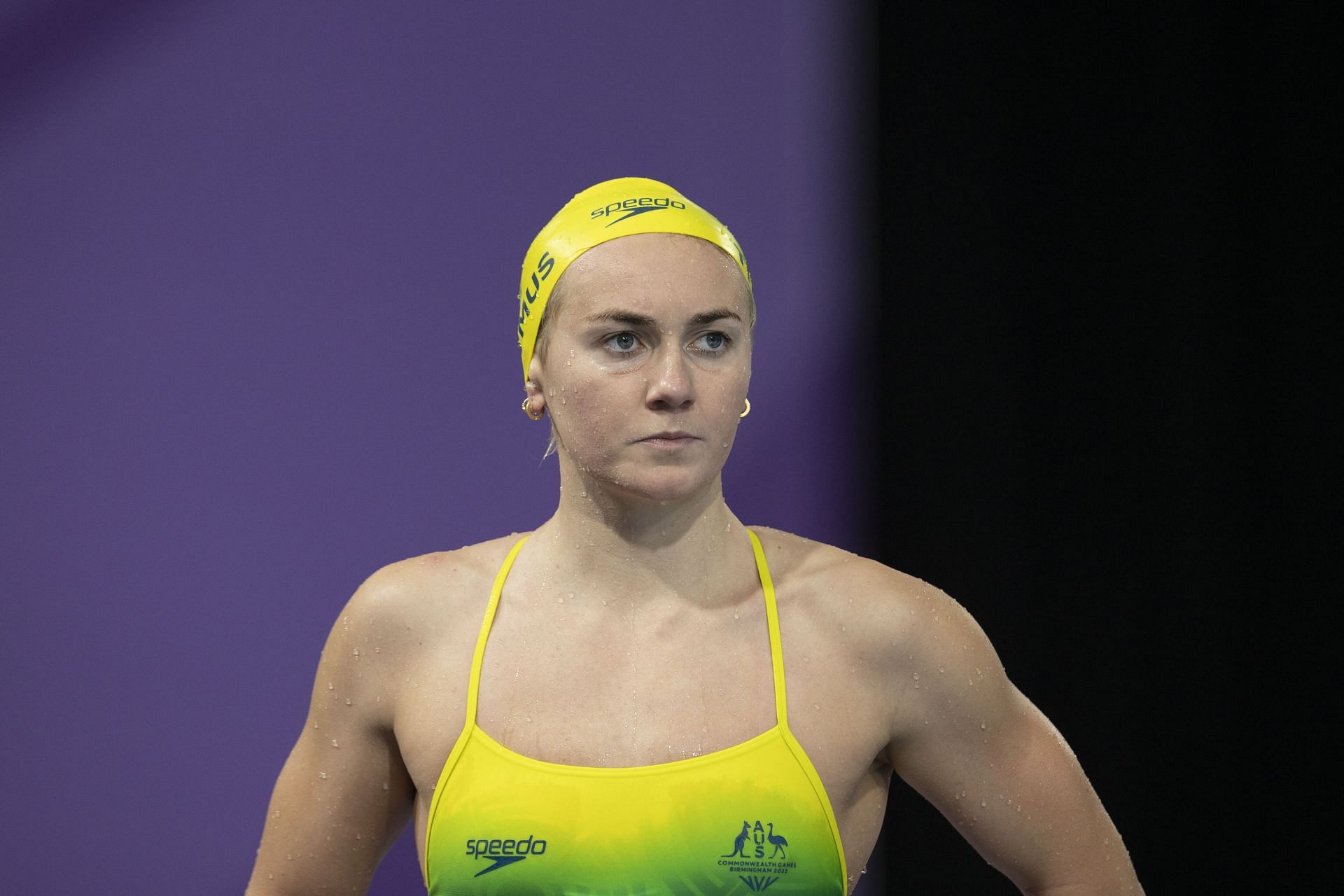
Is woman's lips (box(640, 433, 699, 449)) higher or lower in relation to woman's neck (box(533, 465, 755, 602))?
higher

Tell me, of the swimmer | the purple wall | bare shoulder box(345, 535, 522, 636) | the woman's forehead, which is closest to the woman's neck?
the swimmer

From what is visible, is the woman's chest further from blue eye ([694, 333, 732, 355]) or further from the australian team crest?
blue eye ([694, 333, 732, 355])

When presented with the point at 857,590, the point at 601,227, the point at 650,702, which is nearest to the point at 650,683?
the point at 650,702

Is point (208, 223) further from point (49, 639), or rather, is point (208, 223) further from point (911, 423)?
point (911, 423)

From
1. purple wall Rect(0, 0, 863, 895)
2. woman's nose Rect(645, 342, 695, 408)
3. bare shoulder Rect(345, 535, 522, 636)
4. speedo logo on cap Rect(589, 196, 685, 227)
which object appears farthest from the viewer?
purple wall Rect(0, 0, 863, 895)

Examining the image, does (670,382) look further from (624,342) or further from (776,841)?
(776,841)

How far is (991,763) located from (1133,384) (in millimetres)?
876

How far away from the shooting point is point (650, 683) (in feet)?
5.04

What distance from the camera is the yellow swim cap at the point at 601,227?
1.51m

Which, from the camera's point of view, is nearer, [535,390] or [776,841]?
[776,841]

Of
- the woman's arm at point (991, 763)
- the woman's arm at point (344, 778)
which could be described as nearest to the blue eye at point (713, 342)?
the woman's arm at point (991, 763)

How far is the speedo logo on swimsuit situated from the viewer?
146cm

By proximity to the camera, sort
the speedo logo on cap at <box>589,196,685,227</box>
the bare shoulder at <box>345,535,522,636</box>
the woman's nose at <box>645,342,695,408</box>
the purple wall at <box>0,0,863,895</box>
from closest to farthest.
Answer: the woman's nose at <box>645,342,695,408</box>, the speedo logo on cap at <box>589,196,685,227</box>, the bare shoulder at <box>345,535,522,636</box>, the purple wall at <box>0,0,863,895</box>

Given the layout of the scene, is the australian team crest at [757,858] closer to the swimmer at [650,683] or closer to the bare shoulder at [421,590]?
the swimmer at [650,683]
